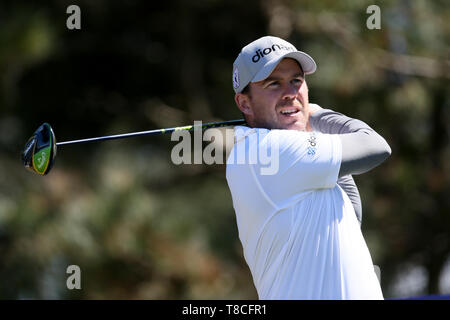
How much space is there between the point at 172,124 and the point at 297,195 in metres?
Result: 4.59

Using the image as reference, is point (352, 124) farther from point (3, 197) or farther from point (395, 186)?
point (395, 186)

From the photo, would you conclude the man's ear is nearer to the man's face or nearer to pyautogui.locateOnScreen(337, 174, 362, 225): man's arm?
the man's face

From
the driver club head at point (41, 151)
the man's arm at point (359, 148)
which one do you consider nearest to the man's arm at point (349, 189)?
the man's arm at point (359, 148)

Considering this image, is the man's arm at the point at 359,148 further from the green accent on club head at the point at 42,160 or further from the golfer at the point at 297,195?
the green accent on club head at the point at 42,160

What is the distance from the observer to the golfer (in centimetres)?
212

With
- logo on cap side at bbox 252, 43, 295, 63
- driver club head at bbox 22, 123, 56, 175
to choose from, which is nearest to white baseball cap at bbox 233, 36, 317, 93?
logo on cap side at bbox 252, 43, 295, 63

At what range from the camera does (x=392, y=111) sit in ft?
21.4

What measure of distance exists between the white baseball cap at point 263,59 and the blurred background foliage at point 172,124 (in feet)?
10.7

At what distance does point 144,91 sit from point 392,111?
210cm

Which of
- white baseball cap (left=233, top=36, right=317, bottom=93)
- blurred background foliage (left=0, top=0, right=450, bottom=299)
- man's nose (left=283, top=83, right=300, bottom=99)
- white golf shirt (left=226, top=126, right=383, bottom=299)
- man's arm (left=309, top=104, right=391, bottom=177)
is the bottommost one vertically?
white golf shirt (left=226, top=126, right=383, bottom=299)

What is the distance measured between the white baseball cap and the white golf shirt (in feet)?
0.54

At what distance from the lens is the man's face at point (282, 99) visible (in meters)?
2.34

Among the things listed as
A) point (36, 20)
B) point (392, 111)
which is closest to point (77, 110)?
point (36, 20)

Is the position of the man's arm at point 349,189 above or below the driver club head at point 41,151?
below
